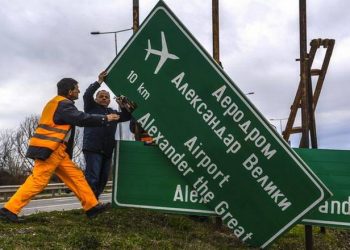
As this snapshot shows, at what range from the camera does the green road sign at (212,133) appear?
210 inches

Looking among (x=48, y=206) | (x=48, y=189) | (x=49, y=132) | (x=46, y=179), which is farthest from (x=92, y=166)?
(x=48, y=189)

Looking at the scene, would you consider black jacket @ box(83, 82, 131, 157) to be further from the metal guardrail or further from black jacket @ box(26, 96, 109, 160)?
the metal guardrail

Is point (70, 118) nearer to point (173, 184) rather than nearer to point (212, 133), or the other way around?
point (173, 184)

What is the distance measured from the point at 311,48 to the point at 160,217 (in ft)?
10.5

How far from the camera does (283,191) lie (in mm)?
5332

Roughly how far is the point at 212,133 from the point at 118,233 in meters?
1.55

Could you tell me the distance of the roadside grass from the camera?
5.24m

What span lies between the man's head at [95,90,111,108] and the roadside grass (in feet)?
4.69

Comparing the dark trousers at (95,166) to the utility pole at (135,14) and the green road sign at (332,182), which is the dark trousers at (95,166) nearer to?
the green road sign at (332,182)

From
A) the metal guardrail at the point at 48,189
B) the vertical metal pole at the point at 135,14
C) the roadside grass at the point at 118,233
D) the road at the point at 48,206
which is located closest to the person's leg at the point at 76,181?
the roadside grass at the point at 118,233

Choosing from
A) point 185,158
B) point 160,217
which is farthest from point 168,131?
point 160,217

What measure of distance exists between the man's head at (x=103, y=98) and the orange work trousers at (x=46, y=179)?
4.01 ft

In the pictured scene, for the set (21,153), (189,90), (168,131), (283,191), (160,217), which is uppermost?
(189,90)

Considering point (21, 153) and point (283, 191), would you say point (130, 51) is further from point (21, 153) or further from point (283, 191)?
point (21, 153)
